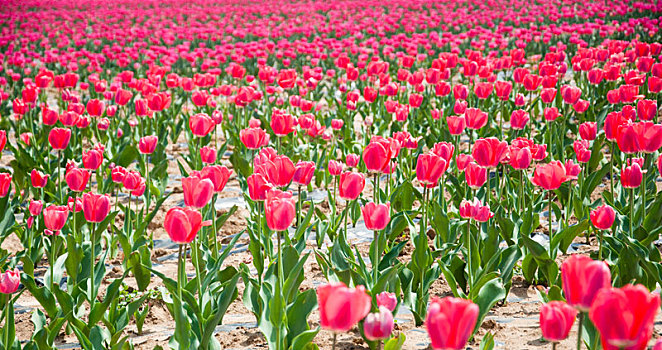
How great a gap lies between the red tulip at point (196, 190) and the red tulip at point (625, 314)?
1.54m

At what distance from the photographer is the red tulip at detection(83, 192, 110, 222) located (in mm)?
2777

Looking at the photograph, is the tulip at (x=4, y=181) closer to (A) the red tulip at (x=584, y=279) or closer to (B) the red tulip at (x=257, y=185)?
(B) the red tulip at (x=257, y=185)

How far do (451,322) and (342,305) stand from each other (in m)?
0.24

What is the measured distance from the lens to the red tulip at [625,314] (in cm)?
118

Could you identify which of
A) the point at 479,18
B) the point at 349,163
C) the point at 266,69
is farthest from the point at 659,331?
the point at 479,18

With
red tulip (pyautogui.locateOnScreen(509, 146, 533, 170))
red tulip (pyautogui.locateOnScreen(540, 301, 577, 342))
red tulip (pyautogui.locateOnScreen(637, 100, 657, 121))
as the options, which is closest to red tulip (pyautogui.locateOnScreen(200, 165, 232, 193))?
red tulip (pyautogui.locateOnScreen(509, 146, 533, 170))

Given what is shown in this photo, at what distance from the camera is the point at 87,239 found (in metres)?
3.88

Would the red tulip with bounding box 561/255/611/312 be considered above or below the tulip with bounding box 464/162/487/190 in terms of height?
above

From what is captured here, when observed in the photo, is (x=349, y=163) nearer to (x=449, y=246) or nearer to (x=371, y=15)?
(x=449, y=246)

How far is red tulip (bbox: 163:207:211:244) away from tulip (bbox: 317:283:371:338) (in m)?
0.87

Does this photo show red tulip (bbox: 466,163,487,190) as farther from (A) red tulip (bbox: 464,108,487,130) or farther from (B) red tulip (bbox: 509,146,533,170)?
(A) red tulip (bbox: 464,108,487,130)

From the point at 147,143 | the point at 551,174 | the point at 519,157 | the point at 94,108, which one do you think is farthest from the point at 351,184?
the point at 94,108

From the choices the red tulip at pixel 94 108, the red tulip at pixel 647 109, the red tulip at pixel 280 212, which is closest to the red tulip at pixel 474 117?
the red tulip at pixel 647 109

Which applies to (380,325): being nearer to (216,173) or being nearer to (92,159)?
(216,173)
